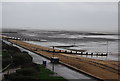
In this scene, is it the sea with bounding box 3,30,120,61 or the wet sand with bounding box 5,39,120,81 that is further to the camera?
the sea with bounding box 3,30,120,61

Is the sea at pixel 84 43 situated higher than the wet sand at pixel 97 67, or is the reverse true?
the wet sand at pixel 97 67

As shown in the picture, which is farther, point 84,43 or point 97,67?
point 84,43

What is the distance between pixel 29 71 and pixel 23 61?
4732 mm

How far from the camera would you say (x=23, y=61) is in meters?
21.2

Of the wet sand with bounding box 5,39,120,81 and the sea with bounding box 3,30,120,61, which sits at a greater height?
the wet sand with bounding box 5,39,120,81

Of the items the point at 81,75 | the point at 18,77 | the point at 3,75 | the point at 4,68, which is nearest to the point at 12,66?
the point at 4,68

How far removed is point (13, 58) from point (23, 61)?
1.33 m

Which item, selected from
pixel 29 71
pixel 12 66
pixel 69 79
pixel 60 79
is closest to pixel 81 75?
pixel 69 79

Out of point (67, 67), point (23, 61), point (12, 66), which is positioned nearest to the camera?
point (12, 66)

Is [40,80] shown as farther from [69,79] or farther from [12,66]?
[12,66]

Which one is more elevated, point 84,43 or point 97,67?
point 97,67

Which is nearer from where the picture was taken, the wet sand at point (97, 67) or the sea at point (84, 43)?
the wet sand at point (97, 67)

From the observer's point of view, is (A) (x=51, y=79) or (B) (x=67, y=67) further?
(B) (x=67, y=67)

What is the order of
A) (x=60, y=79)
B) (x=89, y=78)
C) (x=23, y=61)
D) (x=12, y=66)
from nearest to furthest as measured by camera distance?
(x=60, y=79) < (x=89, y=78) < (x=12, y=66) < (x=23, y=61)
